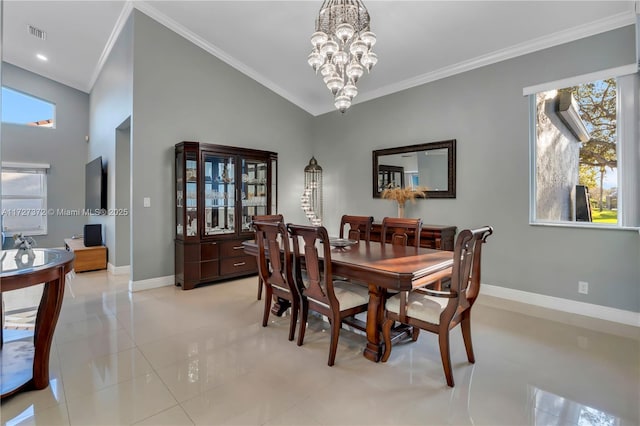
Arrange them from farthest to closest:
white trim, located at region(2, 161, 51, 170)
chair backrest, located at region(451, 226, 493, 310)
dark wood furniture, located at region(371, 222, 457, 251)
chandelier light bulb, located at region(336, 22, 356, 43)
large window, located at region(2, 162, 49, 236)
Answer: large window, located at region(2, 162, 49, 236), white trim, located at region(2, 161, 51, 170), dark wood furniture, located at region(371, 222, 457, 251), chandelier light bulb, located at region(336, 22, 356, 43), chair backrest, located at region(451, 226, 493, 310)

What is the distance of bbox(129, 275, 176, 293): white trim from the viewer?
4.21 meters

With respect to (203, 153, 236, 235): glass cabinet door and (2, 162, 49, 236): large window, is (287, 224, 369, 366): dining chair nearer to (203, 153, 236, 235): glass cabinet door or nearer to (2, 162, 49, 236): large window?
(203, 153, 236, 235): glass cabinet door

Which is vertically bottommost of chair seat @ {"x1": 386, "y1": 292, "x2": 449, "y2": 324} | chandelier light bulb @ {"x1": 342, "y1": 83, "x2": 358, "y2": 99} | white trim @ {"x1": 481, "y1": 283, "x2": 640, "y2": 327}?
white trim @ {"x1": 481, "y1": 283, "x2": 640, "y2": 327}

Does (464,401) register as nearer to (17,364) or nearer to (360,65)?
(360,65)

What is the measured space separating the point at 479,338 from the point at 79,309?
405 cm

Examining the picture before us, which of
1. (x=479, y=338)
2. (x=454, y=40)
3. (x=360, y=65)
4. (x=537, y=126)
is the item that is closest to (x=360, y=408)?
(x=479, y=338)

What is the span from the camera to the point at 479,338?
280 centimetres

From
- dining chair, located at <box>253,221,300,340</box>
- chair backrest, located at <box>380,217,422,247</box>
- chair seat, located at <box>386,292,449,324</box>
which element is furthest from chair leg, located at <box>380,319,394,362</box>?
chair backrest, located at <box>380,217,422,247</box>

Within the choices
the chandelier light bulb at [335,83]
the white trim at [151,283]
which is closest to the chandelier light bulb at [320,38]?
the chandelier light bulb at [335,83]

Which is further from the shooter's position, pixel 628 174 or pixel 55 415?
pixel 628 174

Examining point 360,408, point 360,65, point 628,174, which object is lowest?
point 360,408

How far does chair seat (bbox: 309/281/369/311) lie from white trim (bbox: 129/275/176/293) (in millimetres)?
2735

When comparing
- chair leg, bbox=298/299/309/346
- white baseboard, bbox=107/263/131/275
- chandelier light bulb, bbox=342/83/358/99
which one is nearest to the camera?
chair leg, bbox=298/299/309/346

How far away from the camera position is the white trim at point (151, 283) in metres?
4.21
